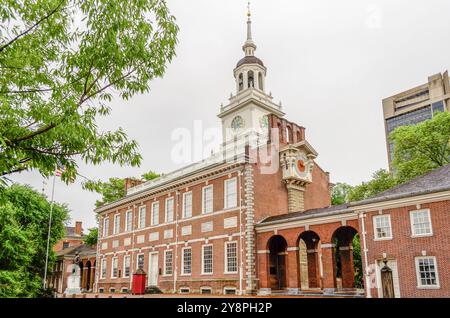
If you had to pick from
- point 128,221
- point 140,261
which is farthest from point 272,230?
point 128,221

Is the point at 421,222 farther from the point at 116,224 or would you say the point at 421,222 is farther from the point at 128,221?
the point at 116,224

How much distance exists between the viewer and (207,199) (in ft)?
98.3

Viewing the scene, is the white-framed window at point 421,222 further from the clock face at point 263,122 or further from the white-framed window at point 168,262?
the clock face at point 263,122

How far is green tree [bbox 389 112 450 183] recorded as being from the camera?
31.6m

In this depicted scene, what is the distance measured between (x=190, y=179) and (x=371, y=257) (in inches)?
644

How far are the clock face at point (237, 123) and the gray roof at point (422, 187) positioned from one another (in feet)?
85.7

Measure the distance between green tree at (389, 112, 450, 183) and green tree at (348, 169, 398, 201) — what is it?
1058mm

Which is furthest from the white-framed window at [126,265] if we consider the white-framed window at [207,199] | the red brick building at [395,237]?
the red brick building at [395,237]

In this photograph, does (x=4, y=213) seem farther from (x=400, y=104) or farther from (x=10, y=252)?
(x=400, y=104)

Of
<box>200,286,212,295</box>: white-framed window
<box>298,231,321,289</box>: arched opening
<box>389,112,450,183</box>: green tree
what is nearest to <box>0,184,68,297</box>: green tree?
<box>200,286,212,295</box>: white-framed window

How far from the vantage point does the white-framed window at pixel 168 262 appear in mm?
31689

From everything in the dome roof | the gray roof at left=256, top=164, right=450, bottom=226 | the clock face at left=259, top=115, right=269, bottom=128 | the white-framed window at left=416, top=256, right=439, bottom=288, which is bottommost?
the white-framed window at left=416, top=256, right=439, bottom=288

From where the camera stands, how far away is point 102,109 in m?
6.58

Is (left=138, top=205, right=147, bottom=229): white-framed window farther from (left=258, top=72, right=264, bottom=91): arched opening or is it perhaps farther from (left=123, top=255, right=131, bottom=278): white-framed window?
(left=258, top=72, right=264, bottom=91): arched opening
